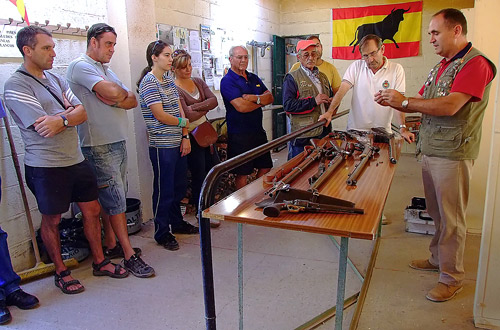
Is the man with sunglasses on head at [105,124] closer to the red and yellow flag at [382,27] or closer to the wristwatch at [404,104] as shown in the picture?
the wristwatch at [404,104]

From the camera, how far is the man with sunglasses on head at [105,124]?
241 cm

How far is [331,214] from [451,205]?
3.48 feet

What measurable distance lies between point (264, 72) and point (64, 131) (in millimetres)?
4620

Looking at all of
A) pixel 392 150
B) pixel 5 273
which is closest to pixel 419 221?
pixel 392 150

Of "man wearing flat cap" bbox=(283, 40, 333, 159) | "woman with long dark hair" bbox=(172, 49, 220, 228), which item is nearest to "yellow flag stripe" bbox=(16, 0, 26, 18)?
"woman with long dark hair" bbox=(172, 49, 220, 228)

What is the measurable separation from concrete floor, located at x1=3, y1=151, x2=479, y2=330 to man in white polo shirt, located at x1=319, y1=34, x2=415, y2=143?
3.10ft

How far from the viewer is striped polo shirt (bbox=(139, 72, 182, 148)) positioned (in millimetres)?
2760

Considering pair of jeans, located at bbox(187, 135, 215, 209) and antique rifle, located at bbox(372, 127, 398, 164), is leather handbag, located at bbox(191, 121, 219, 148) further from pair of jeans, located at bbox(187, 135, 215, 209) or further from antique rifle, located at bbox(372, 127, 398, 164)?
antique rifle, located at bbox(372, 127, 398, 164)

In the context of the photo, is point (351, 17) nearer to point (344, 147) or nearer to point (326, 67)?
point (326, 67)

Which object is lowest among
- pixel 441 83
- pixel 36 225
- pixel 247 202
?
pixel 36 225

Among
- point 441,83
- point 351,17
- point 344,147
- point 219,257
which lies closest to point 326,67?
point 344,147

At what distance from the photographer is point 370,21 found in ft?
20.6

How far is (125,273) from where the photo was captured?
8.33ft

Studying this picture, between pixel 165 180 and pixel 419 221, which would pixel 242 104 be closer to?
pixel 165 180
